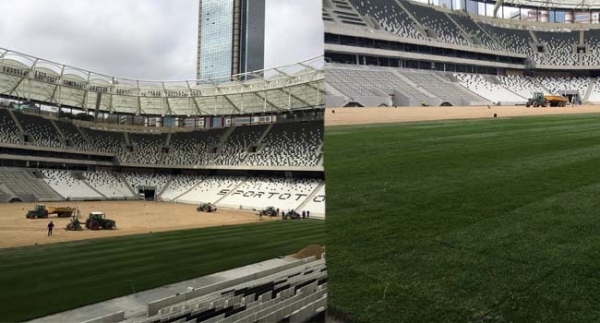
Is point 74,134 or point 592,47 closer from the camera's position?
point 74,134

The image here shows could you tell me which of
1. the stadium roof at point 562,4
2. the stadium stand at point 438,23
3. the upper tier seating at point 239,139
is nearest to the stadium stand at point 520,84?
the stadium stand at point 438,23

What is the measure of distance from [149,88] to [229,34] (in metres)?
0.98

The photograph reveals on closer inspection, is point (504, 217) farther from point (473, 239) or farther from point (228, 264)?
point (228, 264)

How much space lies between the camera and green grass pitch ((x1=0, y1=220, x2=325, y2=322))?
3.55 feet

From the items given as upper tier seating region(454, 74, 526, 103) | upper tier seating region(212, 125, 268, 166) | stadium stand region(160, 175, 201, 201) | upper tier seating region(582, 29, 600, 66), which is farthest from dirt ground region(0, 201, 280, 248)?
upper tier seating region(582, 29, 600, 66)

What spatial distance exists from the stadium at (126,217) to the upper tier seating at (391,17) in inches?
788

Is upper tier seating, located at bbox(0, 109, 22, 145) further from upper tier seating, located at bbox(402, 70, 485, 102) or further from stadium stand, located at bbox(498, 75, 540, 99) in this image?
stadium stand, located at bbox(498, 75, 540, 99)

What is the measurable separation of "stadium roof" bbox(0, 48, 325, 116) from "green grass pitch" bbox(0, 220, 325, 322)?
66 cm

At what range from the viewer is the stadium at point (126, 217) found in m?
1.25

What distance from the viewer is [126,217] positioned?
210cm

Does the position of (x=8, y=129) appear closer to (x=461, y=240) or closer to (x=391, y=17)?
(x=461, y=240)

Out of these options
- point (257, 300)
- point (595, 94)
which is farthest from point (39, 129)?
point (595, 94)

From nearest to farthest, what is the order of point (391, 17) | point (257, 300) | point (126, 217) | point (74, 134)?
point (257, 300), point (126, 217), point (74, 134), point (391, 17)

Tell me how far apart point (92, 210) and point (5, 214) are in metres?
0.69
